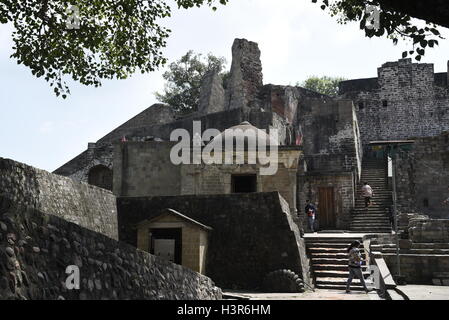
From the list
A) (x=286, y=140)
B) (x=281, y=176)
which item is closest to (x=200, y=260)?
(x=281, y=176)

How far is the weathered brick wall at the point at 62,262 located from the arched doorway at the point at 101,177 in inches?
1006

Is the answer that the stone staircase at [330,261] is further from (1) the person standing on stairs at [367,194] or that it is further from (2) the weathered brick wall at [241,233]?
(1) the person standing on stairs at [367,194]

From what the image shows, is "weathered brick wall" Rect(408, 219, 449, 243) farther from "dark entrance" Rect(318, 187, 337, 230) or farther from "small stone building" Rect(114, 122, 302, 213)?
"dark entrance" Rect(318, 187, 337, 230)

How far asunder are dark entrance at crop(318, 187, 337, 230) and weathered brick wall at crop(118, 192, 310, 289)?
1000 cm

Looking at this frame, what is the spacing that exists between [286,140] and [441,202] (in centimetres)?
963

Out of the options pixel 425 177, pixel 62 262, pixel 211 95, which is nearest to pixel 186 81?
pixel 211 95


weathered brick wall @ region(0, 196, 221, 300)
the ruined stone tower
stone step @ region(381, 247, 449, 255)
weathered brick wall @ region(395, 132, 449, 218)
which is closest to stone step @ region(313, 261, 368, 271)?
stone step @ region(381, 247, 449, 255)

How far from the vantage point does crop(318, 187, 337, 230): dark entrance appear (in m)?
24.2

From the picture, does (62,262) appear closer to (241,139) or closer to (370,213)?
(241,139)

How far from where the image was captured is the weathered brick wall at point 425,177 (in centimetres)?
2659

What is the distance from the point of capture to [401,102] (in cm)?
3762

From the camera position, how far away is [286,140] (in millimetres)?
30344

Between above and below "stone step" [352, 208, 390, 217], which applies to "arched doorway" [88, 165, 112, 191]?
above

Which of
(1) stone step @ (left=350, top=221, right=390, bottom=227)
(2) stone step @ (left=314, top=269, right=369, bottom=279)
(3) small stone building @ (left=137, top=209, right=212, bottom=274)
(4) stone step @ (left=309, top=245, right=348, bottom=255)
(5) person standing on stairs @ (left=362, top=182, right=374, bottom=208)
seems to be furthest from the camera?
(5) person standing on stairs @ (left=362, top=182, right=374, bottom=208)
